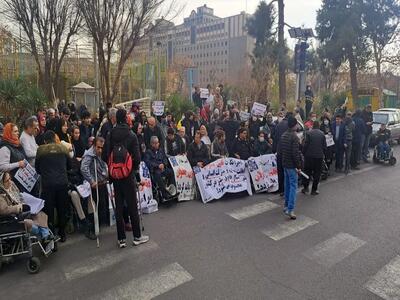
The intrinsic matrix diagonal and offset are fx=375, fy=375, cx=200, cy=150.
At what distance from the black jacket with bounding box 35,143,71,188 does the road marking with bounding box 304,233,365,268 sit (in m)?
4.03

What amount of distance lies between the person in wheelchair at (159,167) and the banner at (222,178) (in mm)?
681

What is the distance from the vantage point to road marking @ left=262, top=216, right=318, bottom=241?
21.1 ft

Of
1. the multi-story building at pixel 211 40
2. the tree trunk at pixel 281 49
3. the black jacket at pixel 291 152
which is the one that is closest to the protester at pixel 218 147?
the black jacket at pixel 291 152

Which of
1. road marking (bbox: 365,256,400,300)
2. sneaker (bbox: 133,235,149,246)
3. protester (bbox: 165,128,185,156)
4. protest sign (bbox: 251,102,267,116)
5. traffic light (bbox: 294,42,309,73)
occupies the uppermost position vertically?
traffic light (bbox: 294,42,309,73)

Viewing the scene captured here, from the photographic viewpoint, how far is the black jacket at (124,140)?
18.9ft

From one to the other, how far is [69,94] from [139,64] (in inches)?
235

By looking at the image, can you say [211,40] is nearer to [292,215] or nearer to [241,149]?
[241,149]

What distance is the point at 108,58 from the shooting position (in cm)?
1492

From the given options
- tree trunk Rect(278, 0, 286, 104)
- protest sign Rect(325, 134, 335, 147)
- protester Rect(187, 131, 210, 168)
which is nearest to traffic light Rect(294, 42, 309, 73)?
protest sign Rect(325, 134, 335, 147)

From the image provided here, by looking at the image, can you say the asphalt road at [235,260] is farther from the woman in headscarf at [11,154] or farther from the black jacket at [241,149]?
the black jacket at [241,149]

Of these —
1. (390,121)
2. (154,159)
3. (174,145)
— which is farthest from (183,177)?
(390,121)

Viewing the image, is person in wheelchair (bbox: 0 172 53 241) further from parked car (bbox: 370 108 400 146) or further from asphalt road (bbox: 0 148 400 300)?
parked car (bbox: 370 108 400 146)

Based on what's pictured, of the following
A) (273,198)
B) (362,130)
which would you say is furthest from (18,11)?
(362,130)

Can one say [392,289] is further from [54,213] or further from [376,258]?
[54,213]
